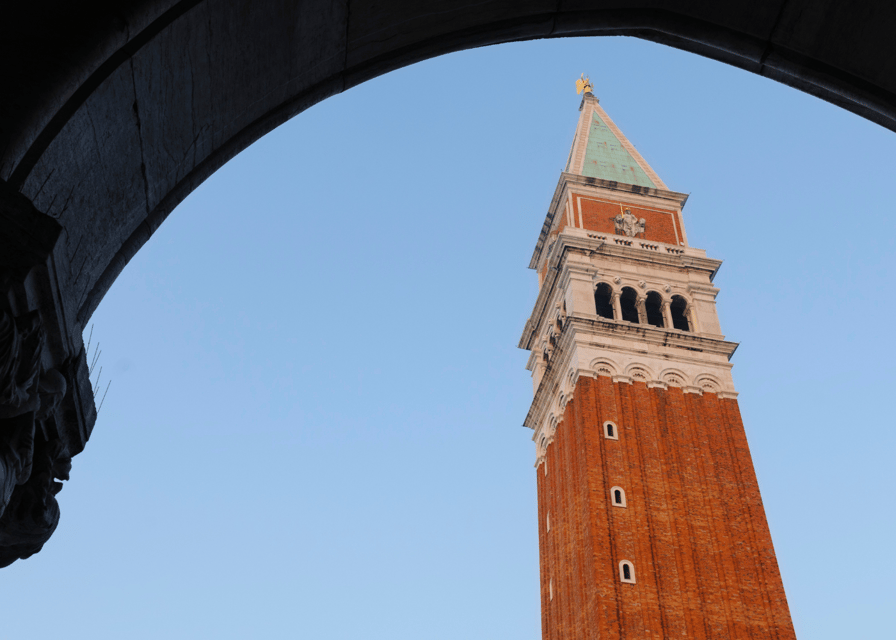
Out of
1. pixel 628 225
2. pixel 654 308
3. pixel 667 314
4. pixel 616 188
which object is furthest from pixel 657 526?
pixel 616 188

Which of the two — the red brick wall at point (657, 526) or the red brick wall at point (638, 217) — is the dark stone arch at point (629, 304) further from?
the red brick wall at point (638, 217)

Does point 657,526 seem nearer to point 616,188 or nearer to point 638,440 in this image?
point 638,440

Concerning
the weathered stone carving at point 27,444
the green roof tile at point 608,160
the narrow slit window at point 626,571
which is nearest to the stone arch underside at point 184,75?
the weathered stone carving at point 27,444

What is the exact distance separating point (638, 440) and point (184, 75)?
102 ft

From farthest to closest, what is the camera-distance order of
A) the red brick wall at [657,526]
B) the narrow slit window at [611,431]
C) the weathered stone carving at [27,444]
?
the narrow slit window at [611,431], the red brick wall at [657,526], the weathered stone carving at [27,444]

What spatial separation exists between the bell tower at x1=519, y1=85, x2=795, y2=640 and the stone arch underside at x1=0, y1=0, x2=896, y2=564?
Result: 25.6m

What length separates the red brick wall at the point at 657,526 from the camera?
95.3 feet

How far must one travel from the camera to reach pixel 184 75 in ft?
12.7

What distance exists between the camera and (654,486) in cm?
3231

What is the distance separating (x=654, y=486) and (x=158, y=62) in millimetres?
30613

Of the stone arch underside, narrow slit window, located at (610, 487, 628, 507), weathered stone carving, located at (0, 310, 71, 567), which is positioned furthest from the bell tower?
weathered stone carving, located at (0, 310, 71, 567)

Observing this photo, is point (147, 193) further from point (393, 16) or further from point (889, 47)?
point (889, 47)

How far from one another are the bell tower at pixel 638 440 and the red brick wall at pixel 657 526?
5cm

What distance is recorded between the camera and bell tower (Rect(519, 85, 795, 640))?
29484 millimetres
